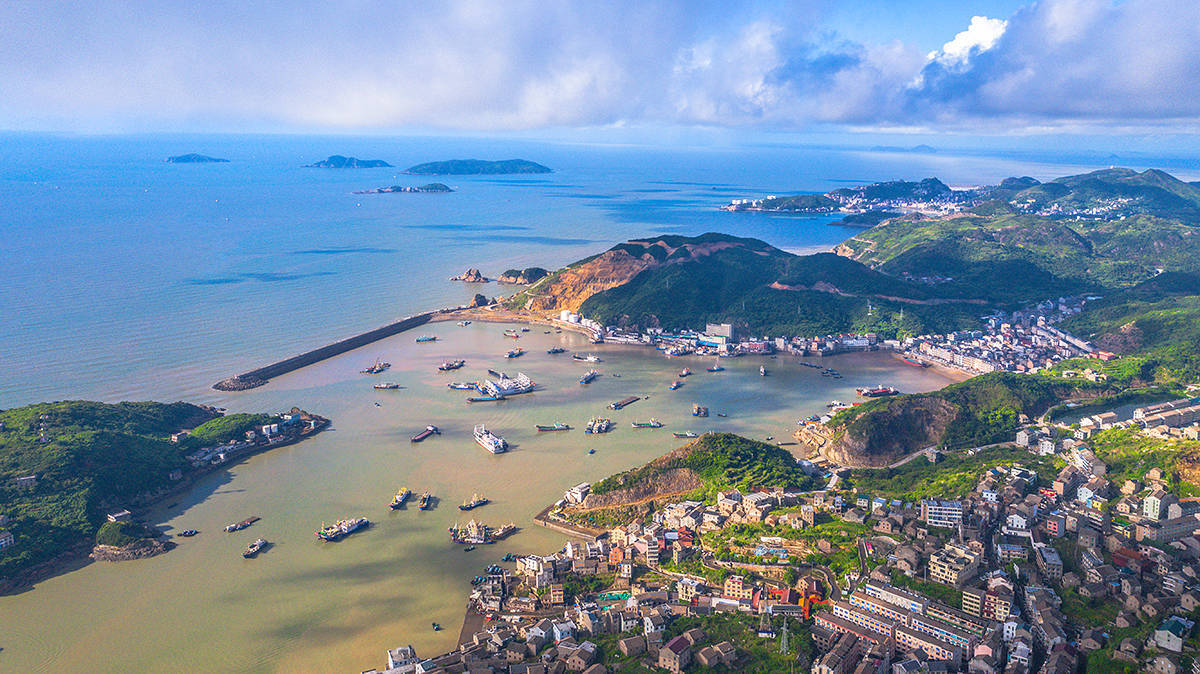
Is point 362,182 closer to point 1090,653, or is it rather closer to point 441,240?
point 441,240

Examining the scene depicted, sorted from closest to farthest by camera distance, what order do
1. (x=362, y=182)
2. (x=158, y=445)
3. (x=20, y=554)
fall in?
(x=20, y=554), (x=158, y=445), (x=362, y=182)

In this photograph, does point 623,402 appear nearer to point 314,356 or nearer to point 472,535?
point 472,535

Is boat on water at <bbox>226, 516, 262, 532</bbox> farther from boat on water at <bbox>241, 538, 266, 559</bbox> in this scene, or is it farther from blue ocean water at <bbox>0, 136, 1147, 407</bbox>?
blue ocean water at <bbox>0, 136, 1147, 407</bbox>

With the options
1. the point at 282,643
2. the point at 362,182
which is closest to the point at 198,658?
the point at 282,643

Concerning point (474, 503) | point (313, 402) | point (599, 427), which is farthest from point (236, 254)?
point (474, 503)

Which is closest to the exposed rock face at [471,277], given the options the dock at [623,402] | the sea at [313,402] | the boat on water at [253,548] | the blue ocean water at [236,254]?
the blue ocean water at [236,254]
